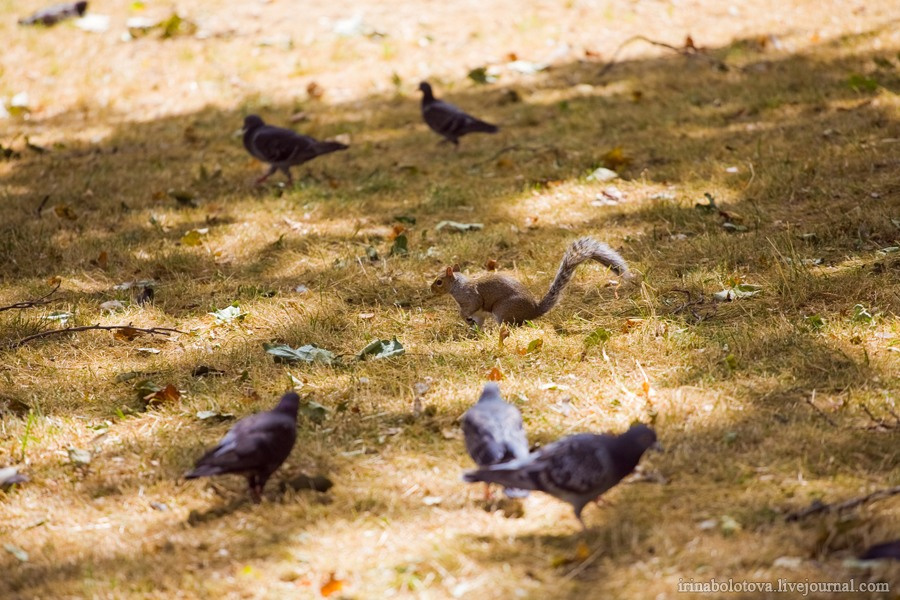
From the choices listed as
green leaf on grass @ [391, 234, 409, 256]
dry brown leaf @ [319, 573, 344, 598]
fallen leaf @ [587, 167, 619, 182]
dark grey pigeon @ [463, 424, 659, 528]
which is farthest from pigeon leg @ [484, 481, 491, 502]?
fallen leaf @ [587, 167, 619, 182]

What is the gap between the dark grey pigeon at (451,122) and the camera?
7.79 meters

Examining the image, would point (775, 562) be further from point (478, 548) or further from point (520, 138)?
point (520, 138)

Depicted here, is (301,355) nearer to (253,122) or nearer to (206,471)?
(206,471)

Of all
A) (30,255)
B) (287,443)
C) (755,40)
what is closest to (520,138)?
(755,40)

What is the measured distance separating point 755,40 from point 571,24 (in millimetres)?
2093

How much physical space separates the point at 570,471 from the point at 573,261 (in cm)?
198

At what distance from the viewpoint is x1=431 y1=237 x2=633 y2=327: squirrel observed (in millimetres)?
4863

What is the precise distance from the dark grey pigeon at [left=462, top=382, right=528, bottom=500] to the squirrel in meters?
1.38

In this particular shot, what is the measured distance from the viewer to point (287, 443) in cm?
349

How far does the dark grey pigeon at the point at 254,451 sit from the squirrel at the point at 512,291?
1.64 meters

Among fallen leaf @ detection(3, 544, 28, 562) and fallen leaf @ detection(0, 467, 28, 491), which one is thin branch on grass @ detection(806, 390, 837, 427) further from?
fallen leaf @ detection(0, 467, 28, 491)

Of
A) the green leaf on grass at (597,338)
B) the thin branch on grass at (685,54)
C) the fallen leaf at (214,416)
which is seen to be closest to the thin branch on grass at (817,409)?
the green leaf on grass at (597,338)

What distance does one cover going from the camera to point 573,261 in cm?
485

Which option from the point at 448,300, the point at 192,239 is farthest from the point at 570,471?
the point at 192,239
